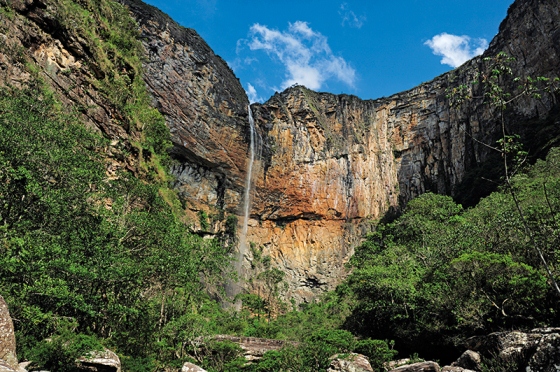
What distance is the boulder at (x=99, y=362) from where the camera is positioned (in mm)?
8883

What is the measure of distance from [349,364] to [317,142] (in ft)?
117

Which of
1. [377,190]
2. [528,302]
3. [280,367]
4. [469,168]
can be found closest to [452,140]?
[469,168]

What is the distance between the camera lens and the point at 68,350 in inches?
338

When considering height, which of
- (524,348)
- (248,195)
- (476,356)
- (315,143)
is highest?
(315,143)

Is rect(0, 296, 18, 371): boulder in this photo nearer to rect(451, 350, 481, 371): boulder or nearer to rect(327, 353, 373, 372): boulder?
rect(327, 353, 373, 372): boulder

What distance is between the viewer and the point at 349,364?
12062mm

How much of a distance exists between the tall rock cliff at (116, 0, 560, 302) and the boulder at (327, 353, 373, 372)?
1036 inches

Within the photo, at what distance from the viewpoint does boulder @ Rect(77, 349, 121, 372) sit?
8.88m

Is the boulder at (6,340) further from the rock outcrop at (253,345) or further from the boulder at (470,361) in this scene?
the boulder at (470,361)

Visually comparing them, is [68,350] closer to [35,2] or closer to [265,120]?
[35,2]

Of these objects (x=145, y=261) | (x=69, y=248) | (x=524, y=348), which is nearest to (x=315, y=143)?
(x=145, y=261)

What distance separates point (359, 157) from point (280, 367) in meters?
37.6

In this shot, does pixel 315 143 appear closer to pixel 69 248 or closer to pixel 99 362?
pixel 69 248

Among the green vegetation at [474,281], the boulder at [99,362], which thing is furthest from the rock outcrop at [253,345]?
the boulder at [99,362]
